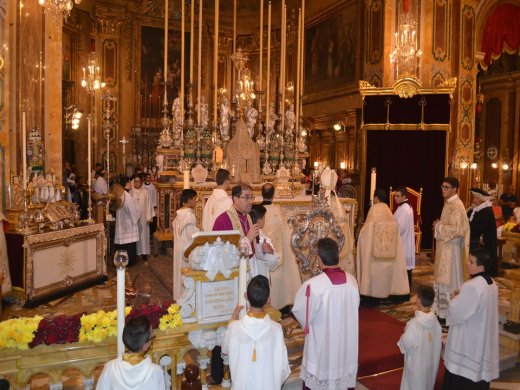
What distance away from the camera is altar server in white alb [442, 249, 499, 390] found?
435 centimetres

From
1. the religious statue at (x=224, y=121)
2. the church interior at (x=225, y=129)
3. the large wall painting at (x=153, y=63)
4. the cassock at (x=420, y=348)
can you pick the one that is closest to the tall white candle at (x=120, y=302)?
the church interior at (x=225, y=129)

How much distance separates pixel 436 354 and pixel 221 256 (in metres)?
2.16

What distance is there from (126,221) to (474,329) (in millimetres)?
7391

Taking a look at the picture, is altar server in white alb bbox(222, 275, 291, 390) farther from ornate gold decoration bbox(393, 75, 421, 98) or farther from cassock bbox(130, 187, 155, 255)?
ornate gold decoration bbox(393, 75, 421, 98)

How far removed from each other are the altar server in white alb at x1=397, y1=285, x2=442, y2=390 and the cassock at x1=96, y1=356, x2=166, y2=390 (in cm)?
240

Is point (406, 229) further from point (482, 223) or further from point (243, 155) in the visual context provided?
point (243, 155)

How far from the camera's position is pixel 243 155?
32.1 feet

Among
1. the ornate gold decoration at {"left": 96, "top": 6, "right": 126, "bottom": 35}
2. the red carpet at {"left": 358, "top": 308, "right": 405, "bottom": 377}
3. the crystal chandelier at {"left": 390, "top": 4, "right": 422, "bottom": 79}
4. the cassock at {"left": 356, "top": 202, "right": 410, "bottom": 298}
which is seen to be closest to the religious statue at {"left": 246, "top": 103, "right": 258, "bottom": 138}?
the cassock at {"left": 356, "top": 202, "right": 410, "bottom": 298}

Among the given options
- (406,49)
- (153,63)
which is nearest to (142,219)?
(406,49)

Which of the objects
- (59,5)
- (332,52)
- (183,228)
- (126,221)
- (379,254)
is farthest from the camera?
(332,52)

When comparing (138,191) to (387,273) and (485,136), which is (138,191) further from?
(485,136)

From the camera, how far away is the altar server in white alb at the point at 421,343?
4430mm

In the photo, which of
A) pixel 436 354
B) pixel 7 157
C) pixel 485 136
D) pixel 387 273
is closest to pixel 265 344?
pixel 436 354

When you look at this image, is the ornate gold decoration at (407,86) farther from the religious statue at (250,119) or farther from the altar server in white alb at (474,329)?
the altar server in white alb at (474,329)
